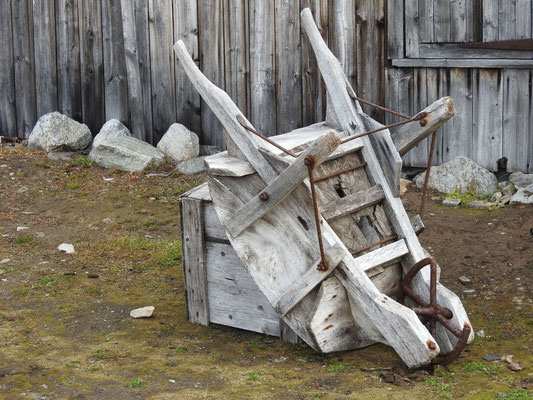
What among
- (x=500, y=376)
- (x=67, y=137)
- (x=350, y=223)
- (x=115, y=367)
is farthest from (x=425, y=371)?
(x=67, y=137)

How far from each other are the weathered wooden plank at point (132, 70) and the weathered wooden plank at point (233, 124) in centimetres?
502

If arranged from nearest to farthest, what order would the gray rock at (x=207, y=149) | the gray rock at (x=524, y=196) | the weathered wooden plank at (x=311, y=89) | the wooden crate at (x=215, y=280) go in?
the wooden crate at (x=215, y=280) < the gray rock at (x=524, y=196) < the weathered wooden plank at (x=311, y=89) < the gray rock at (x=207, y=149)

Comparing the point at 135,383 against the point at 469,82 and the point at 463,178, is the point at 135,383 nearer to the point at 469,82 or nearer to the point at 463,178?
the point at 463,178

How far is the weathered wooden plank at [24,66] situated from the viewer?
11578mm

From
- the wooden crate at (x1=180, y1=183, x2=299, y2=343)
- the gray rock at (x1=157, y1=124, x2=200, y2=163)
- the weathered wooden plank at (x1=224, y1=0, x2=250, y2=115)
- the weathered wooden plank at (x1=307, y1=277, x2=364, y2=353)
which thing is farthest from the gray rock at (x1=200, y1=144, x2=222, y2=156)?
the weathered wooden plank at (x1=307, y1=277, x2=364, y2=353)

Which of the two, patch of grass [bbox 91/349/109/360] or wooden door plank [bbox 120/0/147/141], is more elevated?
wooden door plank [bbox 120/0/147/141]

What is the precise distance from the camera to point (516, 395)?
15.2ft

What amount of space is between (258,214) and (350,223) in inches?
25.8

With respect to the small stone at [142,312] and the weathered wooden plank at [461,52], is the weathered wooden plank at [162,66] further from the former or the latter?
the small stone at [142,312]

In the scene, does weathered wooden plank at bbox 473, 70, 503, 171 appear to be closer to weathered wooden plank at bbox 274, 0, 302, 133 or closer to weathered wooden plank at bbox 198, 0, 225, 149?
weathered wooden plank at bbox 274, 0, 302, 133

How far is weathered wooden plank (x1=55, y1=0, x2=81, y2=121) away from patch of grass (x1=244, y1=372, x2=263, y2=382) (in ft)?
23.1

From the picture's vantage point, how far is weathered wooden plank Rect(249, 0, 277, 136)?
973cm

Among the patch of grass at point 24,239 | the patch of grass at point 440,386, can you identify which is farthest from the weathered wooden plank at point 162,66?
the patch of grass at point 440,386

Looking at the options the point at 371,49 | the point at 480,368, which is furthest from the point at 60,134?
the point at 480,368
